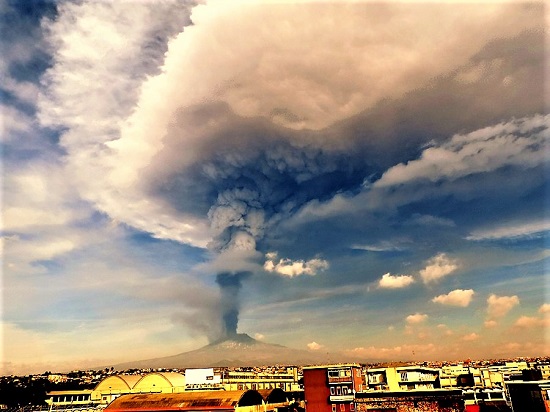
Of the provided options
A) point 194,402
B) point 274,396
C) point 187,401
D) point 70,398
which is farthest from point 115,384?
point 194,402

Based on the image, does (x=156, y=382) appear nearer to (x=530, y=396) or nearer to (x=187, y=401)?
(x=187, y=401)

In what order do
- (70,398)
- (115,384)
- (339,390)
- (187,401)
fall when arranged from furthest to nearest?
1. (115,384)
2. (70,398)
3. (187,401)
4. (339,390)

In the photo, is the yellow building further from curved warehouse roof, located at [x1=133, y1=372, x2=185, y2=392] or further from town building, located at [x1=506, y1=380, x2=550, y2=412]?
town building, located at [x1=506, y1=380, x2=550, y2=412]

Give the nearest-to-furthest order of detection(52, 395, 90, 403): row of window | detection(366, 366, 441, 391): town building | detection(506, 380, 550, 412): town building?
detection(506, 380, 550, 412): town building
detection(366, 366, 441, 391): town building
detection(52, 395, 90, 403): row of window

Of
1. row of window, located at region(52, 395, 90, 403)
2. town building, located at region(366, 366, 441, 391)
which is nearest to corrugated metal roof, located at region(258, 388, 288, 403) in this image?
town building, located at region(366, 366, 441, 391)

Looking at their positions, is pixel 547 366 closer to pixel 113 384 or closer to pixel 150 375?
pixel 150 375

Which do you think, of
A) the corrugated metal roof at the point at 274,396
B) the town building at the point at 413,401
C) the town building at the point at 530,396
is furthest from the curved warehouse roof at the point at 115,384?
the town building at the point at 530,396

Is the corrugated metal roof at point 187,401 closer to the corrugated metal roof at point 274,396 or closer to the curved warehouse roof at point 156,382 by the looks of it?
the corrugated metal roof at point 274,396

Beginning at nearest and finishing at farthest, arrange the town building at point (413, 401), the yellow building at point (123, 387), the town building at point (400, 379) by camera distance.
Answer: the town building at point (413, 401)
the town building at point (400, 379)
the yellow building at point (123, 387)
